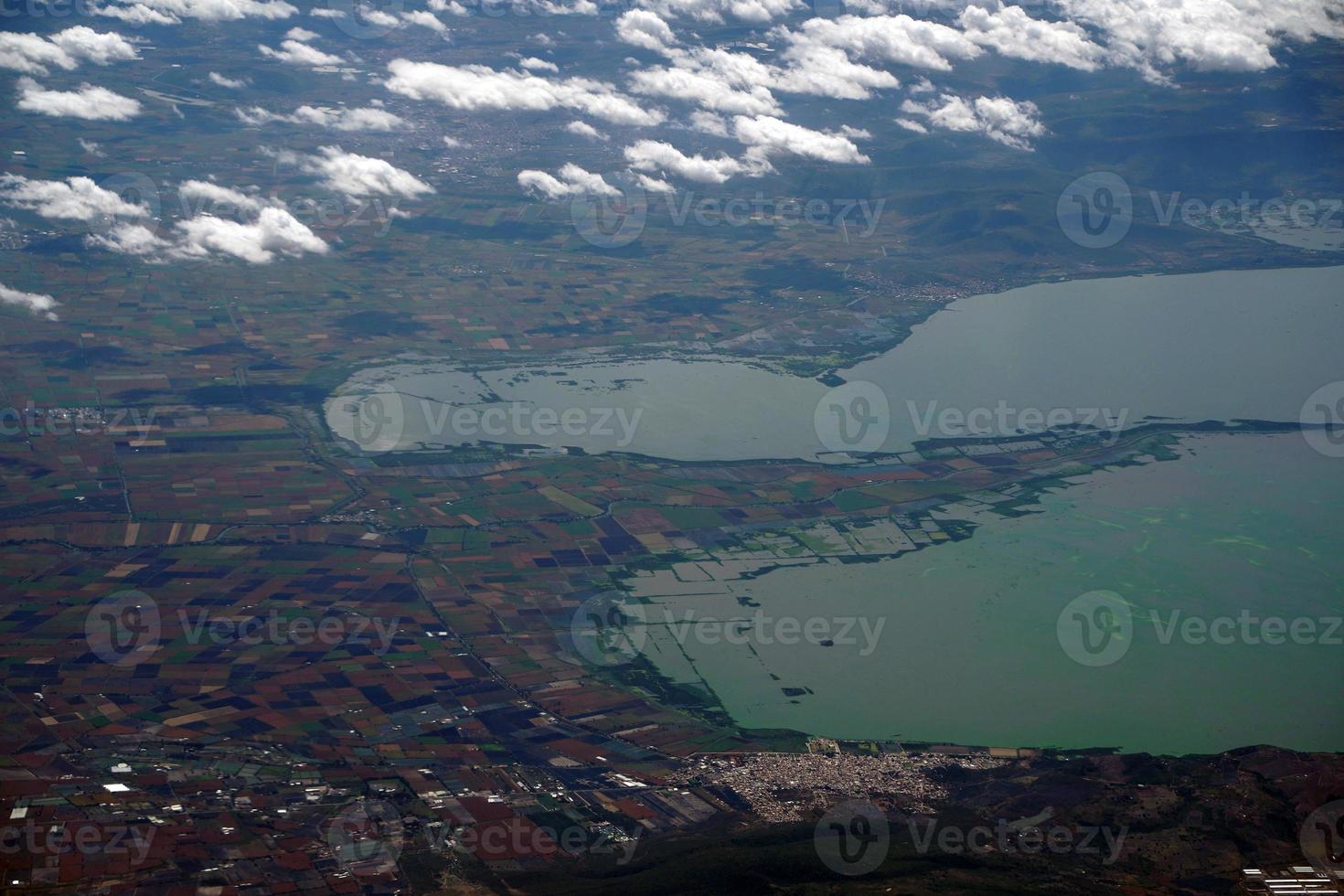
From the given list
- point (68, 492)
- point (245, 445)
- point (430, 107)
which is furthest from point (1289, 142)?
point (68, 492)

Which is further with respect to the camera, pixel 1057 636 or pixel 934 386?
pixel 934 386

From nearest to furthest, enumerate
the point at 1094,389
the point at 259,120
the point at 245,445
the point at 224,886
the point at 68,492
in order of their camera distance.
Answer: the point at 224,886
the point at 68,492
the point at 245,445
the point at 1094,389
the point at 259,120

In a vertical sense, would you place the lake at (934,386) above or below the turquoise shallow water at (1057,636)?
above

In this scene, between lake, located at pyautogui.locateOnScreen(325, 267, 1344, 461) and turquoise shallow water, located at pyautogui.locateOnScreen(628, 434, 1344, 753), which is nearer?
turquoise shallow water, located at pyautogui.locateOnScreen(628, 434, 1344, 753)

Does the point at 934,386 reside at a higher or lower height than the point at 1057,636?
higher

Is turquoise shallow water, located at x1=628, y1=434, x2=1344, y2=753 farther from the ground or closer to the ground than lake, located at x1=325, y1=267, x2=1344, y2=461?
closer to the ground

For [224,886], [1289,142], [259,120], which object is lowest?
[224,886]

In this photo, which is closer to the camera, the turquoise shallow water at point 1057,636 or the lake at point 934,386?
the turquoise shallow water at point 1057,636

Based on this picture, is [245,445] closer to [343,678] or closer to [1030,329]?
[343,678]
